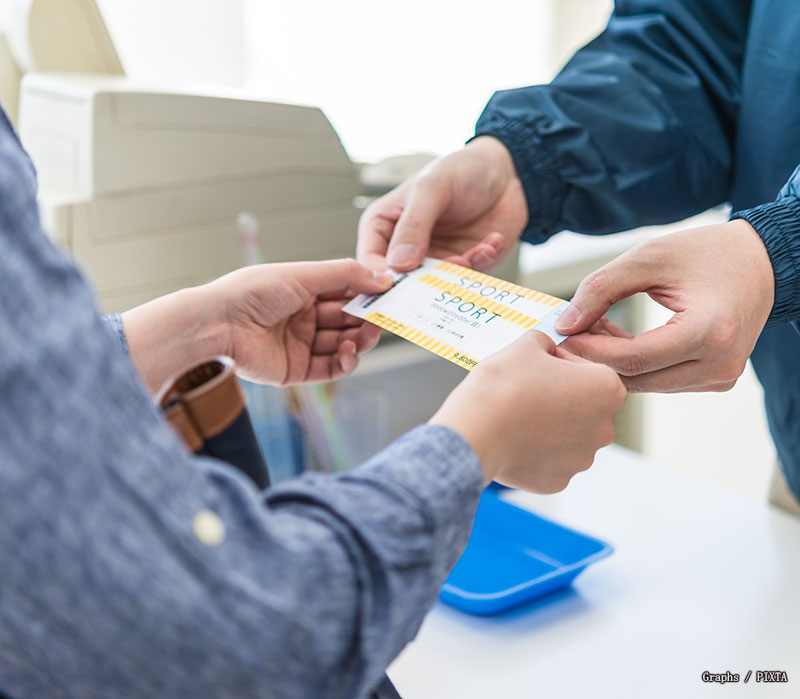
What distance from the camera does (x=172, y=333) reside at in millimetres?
754

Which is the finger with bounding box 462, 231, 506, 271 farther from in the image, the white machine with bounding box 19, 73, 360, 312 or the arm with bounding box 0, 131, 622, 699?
the arm with bounding box 0, 131, 622, 699

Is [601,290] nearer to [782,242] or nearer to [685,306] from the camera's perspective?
[685,306]

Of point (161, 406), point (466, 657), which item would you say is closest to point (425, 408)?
point (466, 657)

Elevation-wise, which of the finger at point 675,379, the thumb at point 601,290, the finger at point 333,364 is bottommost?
the finger at point 333,364

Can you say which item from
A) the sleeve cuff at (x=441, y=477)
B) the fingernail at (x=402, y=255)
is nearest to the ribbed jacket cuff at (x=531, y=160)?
the fingernail at (x=402, y=255)

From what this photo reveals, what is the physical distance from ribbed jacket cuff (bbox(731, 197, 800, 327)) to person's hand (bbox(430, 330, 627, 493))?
25 cm

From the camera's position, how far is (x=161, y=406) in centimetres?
46

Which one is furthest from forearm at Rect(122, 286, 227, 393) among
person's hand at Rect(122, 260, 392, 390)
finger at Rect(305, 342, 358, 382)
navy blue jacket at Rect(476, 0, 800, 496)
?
navy blue jacket at Rect(476, 0, 800, 496)

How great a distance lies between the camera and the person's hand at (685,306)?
70cm

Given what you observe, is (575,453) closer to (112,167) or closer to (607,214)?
(607,214)

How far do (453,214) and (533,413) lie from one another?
21.4 inches

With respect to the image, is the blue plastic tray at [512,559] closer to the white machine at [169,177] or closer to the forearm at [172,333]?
the forearm at [172,333]

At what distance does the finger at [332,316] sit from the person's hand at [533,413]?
338 millimetres

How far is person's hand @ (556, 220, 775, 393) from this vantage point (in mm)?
696
